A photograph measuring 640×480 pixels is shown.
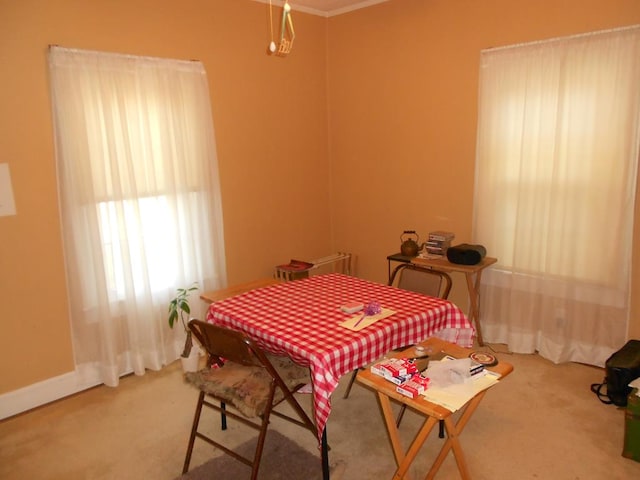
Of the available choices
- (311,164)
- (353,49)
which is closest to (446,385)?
(311,164)

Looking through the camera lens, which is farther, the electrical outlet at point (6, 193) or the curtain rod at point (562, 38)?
the curtain rod at point (562, 38)

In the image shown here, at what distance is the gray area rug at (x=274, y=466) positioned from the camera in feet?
7.96

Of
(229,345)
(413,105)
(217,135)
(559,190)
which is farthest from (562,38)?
(229,345)

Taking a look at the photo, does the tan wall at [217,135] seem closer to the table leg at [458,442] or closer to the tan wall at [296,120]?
the tan wall at [296,120]

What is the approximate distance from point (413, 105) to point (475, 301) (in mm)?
1735

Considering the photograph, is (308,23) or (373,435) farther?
(308,23)

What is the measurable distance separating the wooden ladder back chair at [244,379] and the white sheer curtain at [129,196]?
3.88 feet

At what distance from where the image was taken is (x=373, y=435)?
275cm

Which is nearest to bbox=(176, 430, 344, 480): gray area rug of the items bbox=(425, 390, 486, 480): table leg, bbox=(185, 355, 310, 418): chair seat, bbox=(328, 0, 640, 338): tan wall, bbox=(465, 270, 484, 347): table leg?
bbox=(185, 355, 310, 418): chair seat

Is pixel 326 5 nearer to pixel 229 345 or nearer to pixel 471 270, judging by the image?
pixel 471 270

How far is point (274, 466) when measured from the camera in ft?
8.21

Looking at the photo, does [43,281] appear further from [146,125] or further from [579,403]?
[579,403]

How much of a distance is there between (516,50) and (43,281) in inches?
142

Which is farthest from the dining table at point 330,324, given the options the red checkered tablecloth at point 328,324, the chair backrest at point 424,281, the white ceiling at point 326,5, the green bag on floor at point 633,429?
the white ceiling at point 326,5
